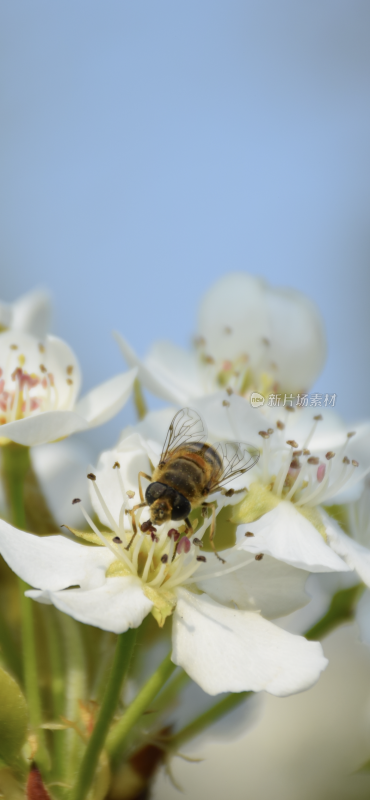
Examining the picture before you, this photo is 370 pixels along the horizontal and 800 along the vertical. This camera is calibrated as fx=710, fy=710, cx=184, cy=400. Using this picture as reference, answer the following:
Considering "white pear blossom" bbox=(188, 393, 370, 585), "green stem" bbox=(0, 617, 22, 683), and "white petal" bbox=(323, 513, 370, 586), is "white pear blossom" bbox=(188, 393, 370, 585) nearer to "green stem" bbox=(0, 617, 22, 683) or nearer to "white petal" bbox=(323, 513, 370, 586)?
"white petal" bbox=(323, 513, 370, 586)

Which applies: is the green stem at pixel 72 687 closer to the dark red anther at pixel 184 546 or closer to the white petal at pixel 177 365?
the dark red anther at pixel 184 546

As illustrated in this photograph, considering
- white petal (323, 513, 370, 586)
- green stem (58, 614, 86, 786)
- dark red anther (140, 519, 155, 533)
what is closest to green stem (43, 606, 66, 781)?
green stem (58, 614, 86, 786)

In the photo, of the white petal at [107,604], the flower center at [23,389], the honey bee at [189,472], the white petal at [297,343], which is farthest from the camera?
the white petal at [297,343]

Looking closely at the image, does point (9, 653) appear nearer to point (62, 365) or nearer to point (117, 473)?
point (117, 473)

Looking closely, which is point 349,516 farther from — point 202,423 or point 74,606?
point 74,606

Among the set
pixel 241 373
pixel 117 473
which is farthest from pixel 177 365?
pixel 117 473

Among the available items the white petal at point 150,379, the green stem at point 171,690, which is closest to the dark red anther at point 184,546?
the green stem at point 171,690
